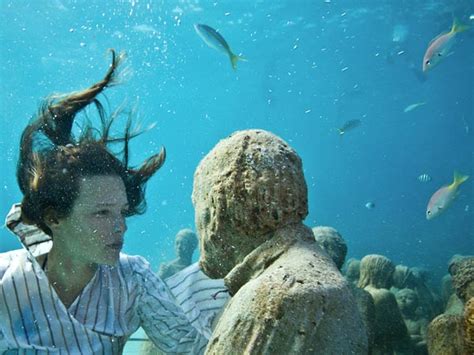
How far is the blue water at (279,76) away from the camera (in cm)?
3133

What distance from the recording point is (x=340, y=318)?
5.66 ft

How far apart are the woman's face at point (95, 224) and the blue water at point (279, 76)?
666mm

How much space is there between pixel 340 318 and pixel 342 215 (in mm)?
107630

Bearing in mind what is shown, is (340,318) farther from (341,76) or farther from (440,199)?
(341,76)

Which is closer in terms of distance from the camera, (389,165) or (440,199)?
(440,199)

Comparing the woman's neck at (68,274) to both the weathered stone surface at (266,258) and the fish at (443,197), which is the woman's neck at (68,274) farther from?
the fish at (443,197)

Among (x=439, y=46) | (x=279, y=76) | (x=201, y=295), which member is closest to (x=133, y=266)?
(x=201, y=295)

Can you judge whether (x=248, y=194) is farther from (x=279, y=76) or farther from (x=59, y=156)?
(x=279, y=76)

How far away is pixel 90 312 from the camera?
313 cm

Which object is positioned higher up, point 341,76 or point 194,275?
point 341,76

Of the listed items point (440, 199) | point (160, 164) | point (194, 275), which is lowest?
point (194, 275)

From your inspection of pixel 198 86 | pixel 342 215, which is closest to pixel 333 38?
pixel 198 86

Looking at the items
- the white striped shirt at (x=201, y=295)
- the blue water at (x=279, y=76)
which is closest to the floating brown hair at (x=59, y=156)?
the blue water at (x=279, y=76)

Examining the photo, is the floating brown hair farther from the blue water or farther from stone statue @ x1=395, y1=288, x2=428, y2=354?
stone statue @ x1=395, y1=288, x2=428, y2=354
